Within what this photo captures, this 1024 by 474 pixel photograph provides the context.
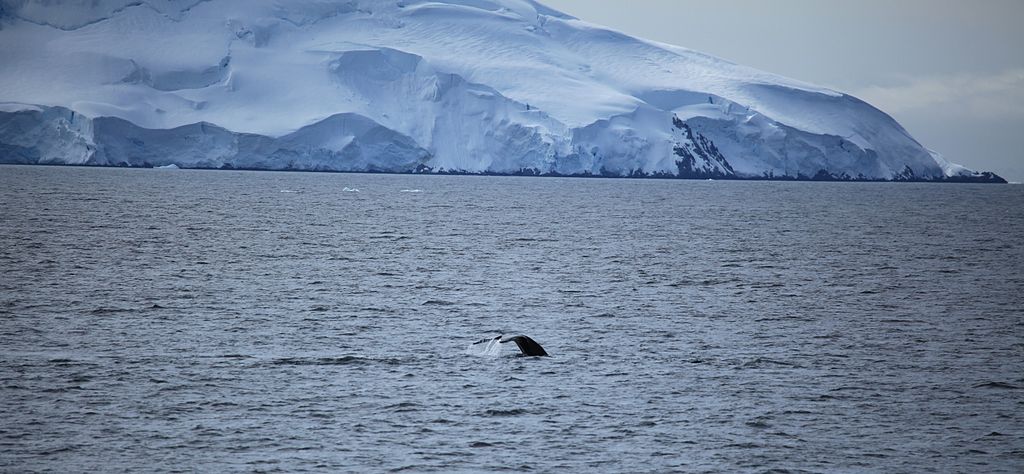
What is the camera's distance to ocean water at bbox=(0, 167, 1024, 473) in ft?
57.8

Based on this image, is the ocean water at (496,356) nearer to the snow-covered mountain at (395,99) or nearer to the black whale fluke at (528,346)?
the black whale fluke at (528,346)

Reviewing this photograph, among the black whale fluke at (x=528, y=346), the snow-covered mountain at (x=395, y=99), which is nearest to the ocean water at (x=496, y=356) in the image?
the black whale fluke at (x=528, y=346)

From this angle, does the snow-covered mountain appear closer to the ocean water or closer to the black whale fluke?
the ocean water

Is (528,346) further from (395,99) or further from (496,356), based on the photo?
(395,99)

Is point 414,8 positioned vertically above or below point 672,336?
above

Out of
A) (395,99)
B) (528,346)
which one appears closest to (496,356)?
(528,346)

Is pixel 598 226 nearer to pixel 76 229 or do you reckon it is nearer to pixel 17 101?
pixel 76 229

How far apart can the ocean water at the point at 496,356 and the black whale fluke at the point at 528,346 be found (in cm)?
39

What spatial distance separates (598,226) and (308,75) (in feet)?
306

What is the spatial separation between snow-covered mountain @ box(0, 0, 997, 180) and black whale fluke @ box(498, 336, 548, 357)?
398 feet

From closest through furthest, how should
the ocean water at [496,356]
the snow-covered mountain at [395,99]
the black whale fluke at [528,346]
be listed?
the ocean water at [496,356], the black whale fluke at [528,346], the snow-covered mountain at [395,99]

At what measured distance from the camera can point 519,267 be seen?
156ft

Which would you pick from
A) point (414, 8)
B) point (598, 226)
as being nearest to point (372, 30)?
point (414, 8)

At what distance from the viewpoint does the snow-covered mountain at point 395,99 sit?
5733 inches
